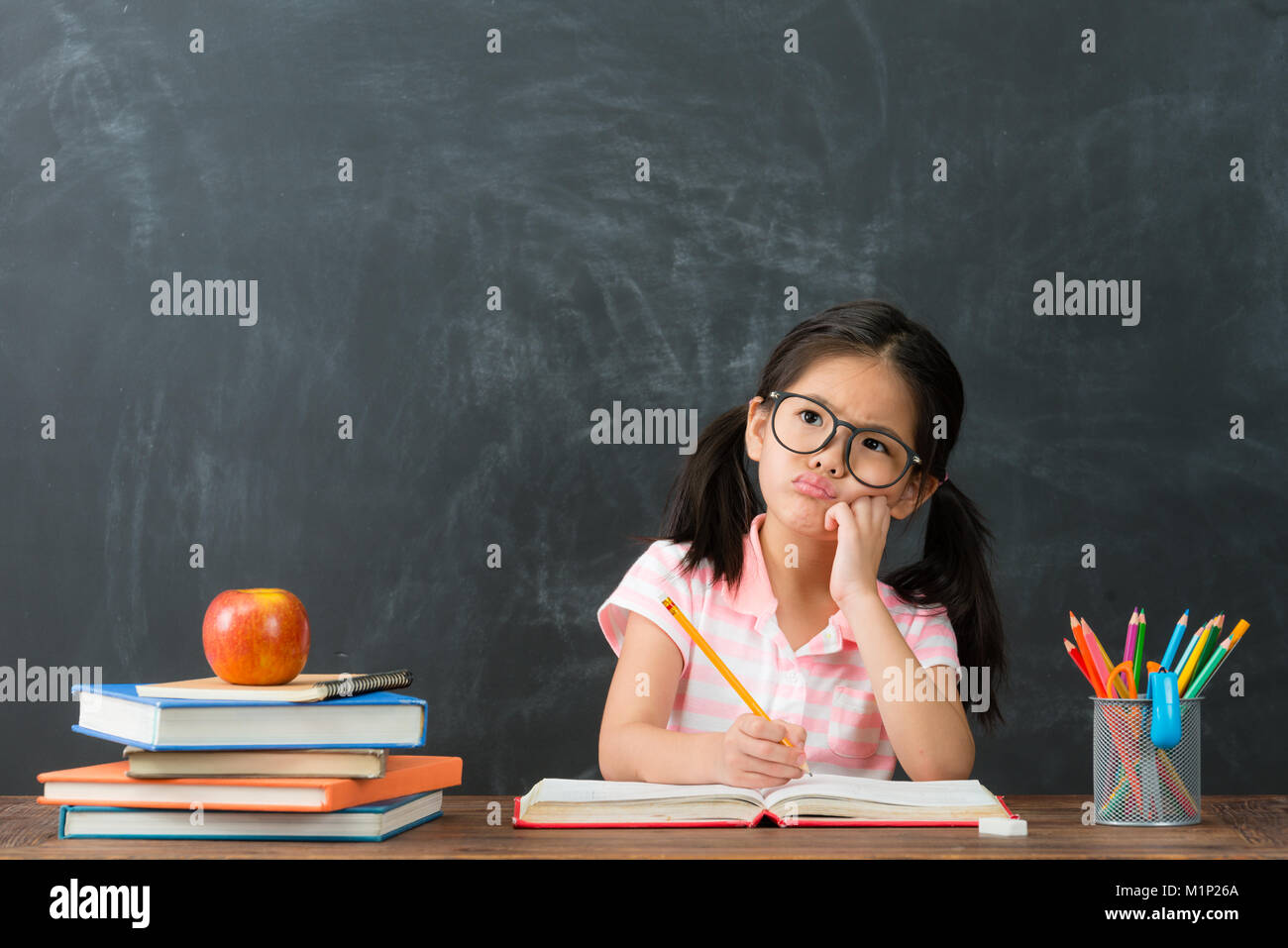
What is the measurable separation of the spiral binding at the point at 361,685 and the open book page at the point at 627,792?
0.17 m

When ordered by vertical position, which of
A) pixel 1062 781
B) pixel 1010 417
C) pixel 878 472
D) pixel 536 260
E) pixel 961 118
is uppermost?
pixel 961 118

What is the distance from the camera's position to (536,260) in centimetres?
248

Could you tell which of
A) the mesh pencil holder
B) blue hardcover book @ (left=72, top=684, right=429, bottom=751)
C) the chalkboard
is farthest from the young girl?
the chalkboard

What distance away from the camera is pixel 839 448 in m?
1.49

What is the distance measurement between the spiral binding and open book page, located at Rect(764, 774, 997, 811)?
37 centimetres

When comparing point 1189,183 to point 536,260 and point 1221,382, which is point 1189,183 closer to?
point 1221,382

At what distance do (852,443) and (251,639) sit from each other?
74cm

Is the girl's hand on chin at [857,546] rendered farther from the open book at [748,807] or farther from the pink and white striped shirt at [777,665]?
the open book at [748,807]

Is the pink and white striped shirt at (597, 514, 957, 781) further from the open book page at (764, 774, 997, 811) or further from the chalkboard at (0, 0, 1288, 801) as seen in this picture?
the chalkboard at (0, 0, 1288, 801)
